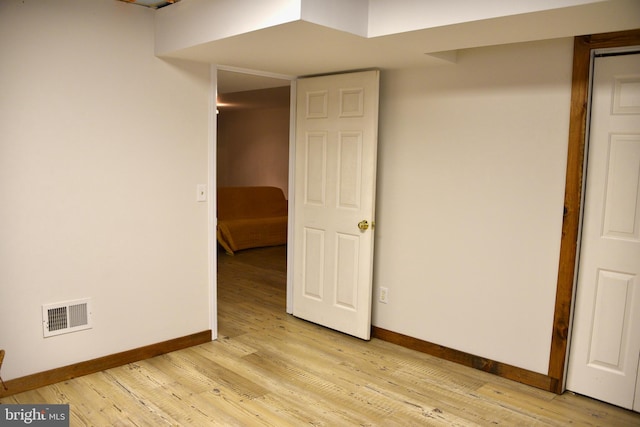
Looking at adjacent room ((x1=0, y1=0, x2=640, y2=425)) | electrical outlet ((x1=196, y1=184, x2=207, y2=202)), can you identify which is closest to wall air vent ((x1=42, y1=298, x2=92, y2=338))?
adjacent room ((x1=0, y1=0, x2=640, y2=425))

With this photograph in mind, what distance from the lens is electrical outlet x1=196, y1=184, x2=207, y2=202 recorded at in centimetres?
347

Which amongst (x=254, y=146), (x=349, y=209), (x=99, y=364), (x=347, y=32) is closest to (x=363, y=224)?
(x=349, y=209)

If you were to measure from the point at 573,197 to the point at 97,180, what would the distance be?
2700 mm

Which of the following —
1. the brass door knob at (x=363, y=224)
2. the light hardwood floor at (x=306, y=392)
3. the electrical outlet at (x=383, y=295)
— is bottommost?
the light hardwood floor at (x=306, y=392)

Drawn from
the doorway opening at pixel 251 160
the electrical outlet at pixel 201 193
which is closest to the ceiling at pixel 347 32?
the doorway opening at pixel 251 160

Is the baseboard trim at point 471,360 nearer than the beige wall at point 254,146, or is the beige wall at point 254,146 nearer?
the baseboard trim at point 471,360

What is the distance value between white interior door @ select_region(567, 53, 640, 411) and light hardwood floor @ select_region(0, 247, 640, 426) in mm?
197

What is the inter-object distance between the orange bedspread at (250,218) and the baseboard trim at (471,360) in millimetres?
3285

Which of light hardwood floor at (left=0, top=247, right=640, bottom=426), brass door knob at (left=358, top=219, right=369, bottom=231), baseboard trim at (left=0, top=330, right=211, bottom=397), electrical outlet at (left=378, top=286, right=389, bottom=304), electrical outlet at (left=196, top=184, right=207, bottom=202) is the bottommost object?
light hardwood floor at (left=0, top=247, right=640, bottom=426)

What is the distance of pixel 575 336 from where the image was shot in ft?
9.50

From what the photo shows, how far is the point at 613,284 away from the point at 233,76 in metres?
3.01

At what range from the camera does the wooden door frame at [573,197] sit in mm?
2688

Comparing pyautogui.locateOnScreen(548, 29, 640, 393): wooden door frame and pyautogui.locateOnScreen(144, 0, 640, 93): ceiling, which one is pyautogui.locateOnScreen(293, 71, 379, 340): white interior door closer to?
pyautogui.locateOnScreen(144, 0, 640, 93): ceiling

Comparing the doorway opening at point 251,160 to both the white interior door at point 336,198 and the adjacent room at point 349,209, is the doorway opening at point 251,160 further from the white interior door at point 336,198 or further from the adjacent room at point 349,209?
the adjacent room at point 349,209
